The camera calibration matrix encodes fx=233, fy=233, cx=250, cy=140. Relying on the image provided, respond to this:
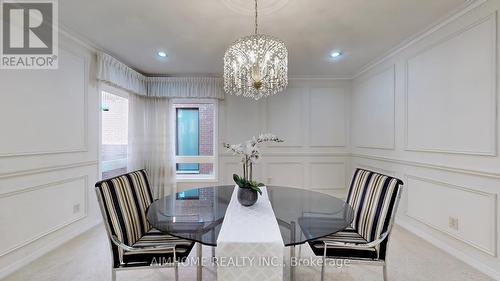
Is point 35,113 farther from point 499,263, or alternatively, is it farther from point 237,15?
point 499,263

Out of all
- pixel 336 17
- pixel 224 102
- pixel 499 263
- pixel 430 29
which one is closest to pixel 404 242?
pixel 499 263

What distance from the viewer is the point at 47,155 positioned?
2.36 metres

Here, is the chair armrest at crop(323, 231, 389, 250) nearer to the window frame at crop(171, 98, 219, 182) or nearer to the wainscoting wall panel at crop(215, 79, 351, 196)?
the wainscoting wall panel at crop(215, 79, 351, 196)

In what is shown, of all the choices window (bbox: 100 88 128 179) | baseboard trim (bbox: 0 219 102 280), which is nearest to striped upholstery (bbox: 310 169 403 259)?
baseboard trim (bbox: 0 219 102 280)

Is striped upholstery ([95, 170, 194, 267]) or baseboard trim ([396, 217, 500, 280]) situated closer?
striped upholstery ([95, 170, 194, 267])

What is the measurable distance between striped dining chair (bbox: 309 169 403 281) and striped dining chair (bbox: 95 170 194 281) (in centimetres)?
96

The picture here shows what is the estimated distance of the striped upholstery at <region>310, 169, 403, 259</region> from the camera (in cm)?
154

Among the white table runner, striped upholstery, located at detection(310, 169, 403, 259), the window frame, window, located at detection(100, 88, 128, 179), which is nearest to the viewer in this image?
the white table runner

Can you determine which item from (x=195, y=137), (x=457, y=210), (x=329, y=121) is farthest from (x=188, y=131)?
(x=457, y=210)

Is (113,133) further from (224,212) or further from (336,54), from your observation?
(336,54)

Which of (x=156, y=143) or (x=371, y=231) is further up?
(x=156, y=143)

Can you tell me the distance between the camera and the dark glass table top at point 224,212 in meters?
1.32

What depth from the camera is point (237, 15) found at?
7.16 feet

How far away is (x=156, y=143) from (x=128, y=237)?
277 centimetres
